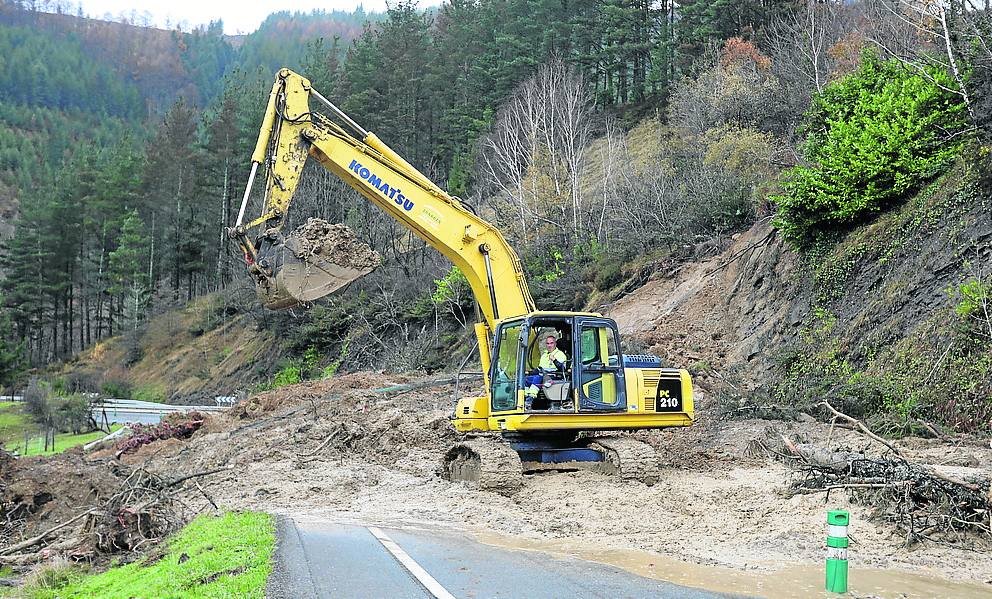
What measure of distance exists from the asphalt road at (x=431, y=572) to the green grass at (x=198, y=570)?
0.20 metres

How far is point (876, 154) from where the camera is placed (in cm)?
1727

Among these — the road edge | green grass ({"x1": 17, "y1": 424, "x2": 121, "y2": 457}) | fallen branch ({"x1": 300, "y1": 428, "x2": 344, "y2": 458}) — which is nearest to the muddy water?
the road edge

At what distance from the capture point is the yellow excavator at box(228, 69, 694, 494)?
40.4 feet

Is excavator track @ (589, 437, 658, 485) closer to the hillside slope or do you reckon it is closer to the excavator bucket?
the hillside slope

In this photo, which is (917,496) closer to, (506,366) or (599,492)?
(599,492)

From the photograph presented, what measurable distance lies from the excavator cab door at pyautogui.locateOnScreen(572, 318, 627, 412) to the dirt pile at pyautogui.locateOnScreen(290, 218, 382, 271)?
15.2 ft

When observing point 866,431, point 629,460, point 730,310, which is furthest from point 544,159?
point 866,431

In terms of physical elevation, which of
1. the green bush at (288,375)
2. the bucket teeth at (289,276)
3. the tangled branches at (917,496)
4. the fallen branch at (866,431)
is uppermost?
the bucket teeth at (289,276)

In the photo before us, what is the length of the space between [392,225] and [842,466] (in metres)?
33.7

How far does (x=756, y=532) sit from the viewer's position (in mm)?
9141

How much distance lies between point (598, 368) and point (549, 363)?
718 millimetres

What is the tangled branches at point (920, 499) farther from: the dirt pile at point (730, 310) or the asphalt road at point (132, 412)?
the asphalt road at point (132, 412)

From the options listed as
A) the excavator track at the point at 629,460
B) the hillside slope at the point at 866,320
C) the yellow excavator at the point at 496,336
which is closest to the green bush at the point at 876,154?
the hillside slope at the point at 866,320

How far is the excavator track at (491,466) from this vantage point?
11945 mm
